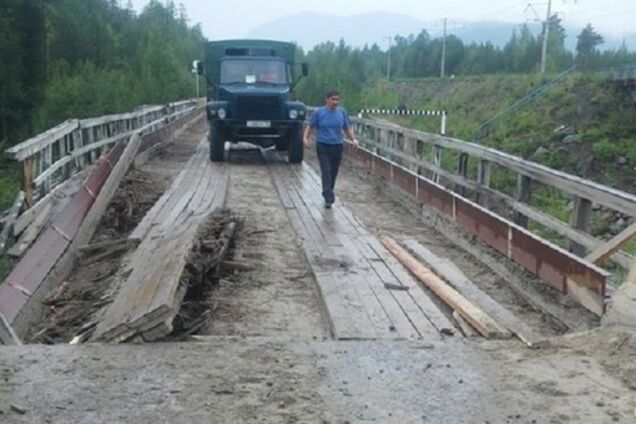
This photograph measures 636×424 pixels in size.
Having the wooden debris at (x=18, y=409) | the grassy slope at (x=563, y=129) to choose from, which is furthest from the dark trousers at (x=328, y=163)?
the grassy slope at (x=563, y=129)

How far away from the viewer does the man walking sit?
1107cm

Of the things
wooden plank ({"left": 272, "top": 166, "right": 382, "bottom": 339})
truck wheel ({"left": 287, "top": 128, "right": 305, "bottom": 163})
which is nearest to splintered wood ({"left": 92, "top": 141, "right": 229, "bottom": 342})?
wooden plank ({"left": 272, "top": 166, "right": 382, "bottom": 339})

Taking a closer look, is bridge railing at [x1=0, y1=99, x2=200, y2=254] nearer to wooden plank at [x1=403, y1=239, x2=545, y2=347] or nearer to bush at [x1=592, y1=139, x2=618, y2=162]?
wooden plank at [x1=403, y1=239, x2=545, y2=347]

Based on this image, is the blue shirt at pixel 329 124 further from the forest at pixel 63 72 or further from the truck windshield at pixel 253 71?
the forest at pixel 63 72

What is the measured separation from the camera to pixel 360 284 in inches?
273

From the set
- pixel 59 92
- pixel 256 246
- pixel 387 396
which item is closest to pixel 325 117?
pixel 256 246

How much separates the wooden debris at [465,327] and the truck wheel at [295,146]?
12208 millimetres

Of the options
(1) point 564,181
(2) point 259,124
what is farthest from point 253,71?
(1) point 564,181

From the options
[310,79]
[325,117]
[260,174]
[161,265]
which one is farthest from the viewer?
[310,79]

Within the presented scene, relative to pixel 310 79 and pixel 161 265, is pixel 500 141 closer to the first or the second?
pixel 310 79

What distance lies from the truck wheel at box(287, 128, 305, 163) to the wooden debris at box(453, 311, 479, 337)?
481 inches

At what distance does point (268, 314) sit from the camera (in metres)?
6.12

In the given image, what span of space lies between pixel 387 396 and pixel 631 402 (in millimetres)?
1374

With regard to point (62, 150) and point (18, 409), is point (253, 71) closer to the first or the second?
point (62, 150)
